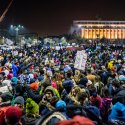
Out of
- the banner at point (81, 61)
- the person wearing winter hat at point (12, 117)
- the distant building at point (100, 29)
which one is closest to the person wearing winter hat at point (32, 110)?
the person wearing winter hat at point (12, 117)

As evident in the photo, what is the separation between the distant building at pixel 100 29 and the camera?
164 m

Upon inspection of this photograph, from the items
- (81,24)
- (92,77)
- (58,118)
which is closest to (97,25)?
(81,24)

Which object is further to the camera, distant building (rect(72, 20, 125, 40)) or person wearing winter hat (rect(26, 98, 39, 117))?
distant building (rect(72, 20, 125, 40))

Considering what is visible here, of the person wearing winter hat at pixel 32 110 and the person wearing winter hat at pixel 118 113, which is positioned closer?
the person wearing winter hat at pixel 118 113

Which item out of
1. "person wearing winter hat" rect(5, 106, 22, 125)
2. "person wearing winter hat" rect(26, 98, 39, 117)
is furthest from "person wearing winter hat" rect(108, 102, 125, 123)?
"person wearing winter hat" rect(5, 106, 22, 125)

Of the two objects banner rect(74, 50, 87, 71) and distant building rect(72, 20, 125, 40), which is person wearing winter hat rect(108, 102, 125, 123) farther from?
distant building rect(72, 20, 125, 40)

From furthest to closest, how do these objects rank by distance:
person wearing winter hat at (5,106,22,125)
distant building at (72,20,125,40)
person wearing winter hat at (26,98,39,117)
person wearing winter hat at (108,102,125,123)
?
distant building at (72,20,125,40), person wearing winter hat at (26,98,39,117), person wearing winter hat at (108,102,125,123), person wearing winter hat at (5,106,22,125)

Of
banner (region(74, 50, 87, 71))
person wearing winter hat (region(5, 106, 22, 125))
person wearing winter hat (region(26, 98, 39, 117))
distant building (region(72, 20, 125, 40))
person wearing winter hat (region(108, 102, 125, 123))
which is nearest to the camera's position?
person wearing winter hat (region(5, 106, 22, 125))

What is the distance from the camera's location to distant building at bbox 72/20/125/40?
164 m

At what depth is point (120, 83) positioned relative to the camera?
12.4 metres

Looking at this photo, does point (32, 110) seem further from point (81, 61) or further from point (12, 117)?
point (81, 61)

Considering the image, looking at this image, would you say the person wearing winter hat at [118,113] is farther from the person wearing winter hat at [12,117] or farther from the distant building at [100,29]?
the distant building at [100,29]

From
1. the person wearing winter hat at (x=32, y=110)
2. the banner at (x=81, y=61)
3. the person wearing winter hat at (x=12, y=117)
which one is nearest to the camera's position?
the person wearing winter hat at (x=12, y=117)

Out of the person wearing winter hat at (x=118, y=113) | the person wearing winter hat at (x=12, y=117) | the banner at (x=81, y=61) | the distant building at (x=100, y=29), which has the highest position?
the distant building at (x=100, y=29)
